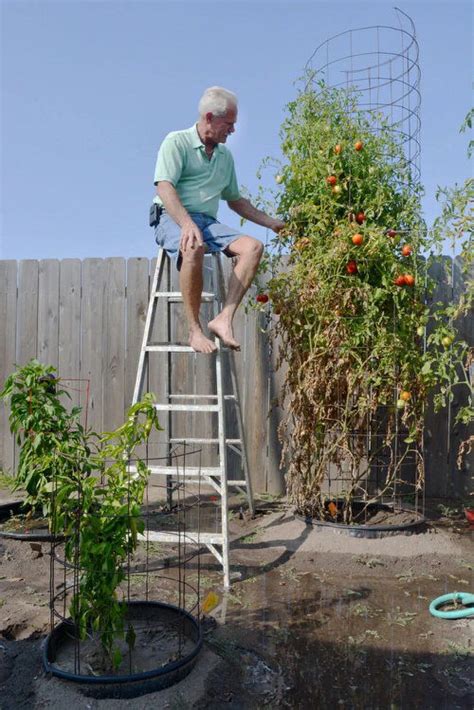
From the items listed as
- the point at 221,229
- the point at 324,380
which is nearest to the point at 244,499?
the point at 324,380

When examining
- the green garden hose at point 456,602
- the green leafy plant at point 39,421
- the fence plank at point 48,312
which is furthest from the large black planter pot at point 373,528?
the fence plank at point 48,312

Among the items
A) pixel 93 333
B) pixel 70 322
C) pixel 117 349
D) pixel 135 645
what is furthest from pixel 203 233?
pixel 135 645

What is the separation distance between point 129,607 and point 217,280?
1.85 meters

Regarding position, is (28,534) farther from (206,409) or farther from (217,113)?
(217,113)

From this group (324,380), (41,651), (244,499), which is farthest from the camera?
(244,499)

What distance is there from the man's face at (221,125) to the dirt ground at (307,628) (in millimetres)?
2211

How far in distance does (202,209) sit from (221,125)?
45 centimetres

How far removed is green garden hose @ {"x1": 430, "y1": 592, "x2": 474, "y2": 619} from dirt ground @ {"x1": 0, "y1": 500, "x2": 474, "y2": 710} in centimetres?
3

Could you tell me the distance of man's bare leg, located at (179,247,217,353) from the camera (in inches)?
116

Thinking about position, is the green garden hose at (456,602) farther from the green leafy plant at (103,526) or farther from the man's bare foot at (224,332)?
the man's bare foot at (224,332)

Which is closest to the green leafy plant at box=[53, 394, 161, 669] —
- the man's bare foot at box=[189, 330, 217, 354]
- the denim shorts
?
the man's bare foot at box=[189, 330, 217, 354]

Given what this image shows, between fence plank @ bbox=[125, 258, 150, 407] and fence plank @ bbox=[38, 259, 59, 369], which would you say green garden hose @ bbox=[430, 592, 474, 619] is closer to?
fence plank @ bbox=[125, 258, 150, 407]

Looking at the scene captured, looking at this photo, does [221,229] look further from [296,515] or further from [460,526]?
[460,526]

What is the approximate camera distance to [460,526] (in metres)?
3.70
